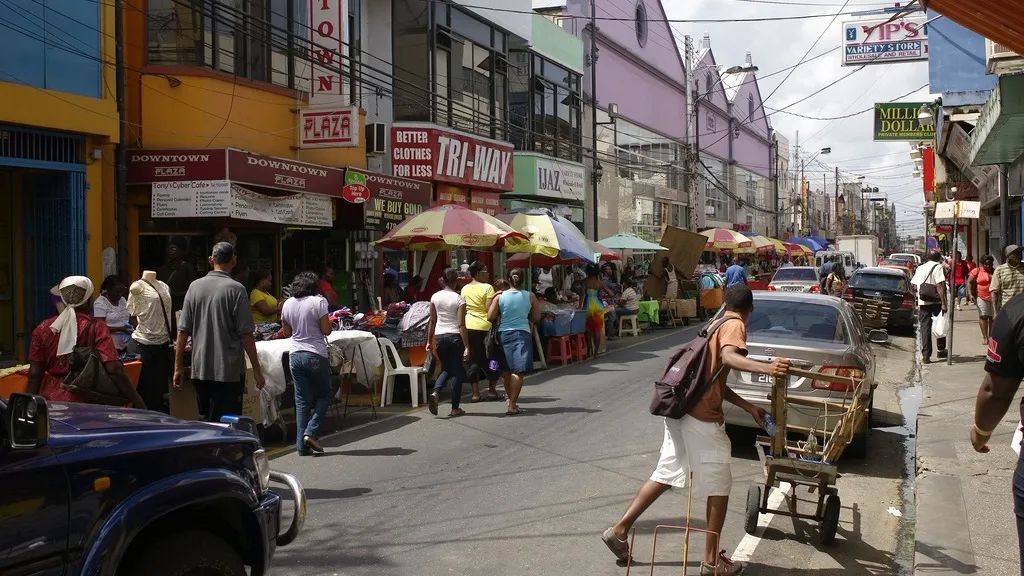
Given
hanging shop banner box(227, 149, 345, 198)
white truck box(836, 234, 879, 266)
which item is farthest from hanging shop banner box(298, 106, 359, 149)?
white truck box(836, 234, 879, 266)

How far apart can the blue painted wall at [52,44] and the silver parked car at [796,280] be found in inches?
719

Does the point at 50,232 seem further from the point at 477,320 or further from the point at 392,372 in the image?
the point at 477,320

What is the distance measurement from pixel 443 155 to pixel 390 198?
3.38m

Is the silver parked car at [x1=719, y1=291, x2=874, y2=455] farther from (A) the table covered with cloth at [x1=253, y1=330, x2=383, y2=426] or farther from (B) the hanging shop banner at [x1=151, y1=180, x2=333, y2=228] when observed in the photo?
(B) the hanging shop banner at [x1=151, y1=180, x2=333, y2=228]

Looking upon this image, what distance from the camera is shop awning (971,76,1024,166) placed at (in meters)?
11.0

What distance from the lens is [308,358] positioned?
8.81 meters

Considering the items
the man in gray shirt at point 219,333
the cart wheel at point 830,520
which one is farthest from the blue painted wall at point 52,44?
the cart wheel at point 830,520

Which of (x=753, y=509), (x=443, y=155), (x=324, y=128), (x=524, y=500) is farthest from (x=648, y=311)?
(x=753, y=509)

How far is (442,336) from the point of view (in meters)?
10.9

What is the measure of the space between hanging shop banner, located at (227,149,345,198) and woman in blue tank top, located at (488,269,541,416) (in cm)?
493

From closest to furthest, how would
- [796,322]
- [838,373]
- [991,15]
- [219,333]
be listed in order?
[219,333] → [838,373] → [991,15] → [796,322]

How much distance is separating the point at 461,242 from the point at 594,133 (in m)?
18.1

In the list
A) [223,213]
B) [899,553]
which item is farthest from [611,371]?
[899,553]

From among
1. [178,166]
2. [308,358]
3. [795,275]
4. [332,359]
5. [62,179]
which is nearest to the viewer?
[308,358]
